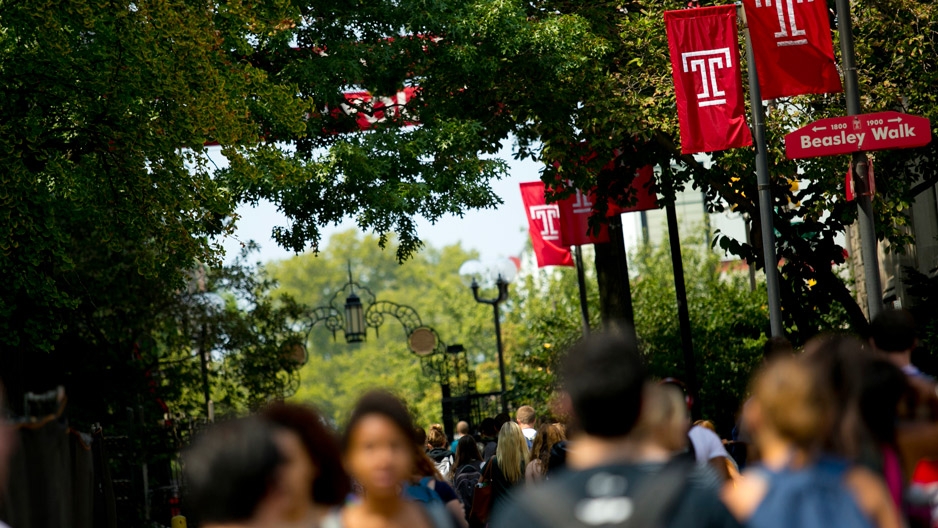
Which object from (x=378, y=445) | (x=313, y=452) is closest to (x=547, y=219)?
(x=378, y=445)

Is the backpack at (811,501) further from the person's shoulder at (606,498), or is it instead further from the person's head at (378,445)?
the person's head at (378,445)

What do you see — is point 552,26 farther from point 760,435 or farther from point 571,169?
point 760,435

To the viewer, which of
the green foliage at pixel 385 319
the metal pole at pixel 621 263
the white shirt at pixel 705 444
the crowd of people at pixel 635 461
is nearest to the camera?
the crowd of people at pixel 635 461

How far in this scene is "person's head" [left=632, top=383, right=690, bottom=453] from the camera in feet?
13.6

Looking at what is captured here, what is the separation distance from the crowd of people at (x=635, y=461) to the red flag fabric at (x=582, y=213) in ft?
60.0

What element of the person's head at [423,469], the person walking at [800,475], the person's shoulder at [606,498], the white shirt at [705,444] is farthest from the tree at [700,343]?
the person's shoulder at [606,498]

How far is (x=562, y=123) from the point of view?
22375 millimetres

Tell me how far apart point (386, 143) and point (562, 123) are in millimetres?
3005

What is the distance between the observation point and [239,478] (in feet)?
13.4

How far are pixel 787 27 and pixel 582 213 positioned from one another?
31.6ft

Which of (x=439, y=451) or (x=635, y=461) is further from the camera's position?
(x=439, y=451)

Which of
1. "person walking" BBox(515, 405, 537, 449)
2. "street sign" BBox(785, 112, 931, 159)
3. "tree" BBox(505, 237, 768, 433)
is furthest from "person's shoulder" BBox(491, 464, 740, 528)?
"tree" BBox(505, 237, 768, 433)

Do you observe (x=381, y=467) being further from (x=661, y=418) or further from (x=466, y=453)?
(x=466, y=453)

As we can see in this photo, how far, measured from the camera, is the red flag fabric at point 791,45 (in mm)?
14961
